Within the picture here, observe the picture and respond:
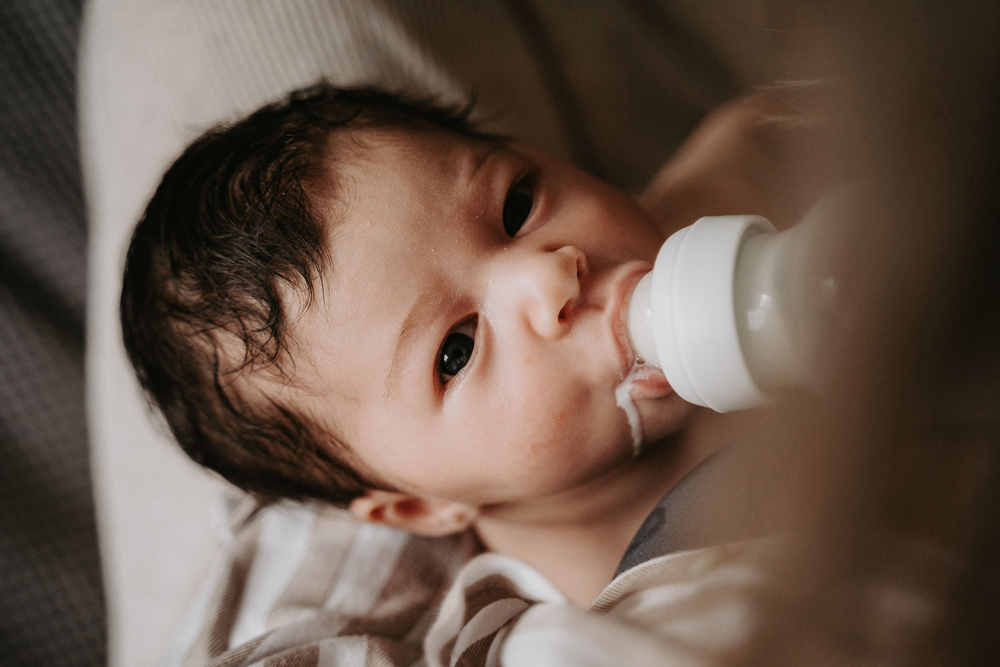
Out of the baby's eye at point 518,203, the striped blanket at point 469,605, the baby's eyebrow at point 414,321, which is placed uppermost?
the baby's eye at point 518,203

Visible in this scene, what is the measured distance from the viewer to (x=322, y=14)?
0.81m

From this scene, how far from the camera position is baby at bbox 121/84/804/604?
0.55 metres

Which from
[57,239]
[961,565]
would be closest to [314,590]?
[57,239]

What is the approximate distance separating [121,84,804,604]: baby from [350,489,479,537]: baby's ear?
13mm

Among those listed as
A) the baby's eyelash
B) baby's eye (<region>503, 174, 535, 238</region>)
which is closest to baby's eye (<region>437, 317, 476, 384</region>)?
the baby's eyelash

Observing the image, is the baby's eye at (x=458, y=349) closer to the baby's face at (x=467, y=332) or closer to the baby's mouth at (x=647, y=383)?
the baby's face at (x=467, y=332)

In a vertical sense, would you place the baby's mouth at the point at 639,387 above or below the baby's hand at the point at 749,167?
below

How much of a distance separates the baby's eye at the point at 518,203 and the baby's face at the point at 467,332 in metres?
0.02

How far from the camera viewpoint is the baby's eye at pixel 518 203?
0.62 meters

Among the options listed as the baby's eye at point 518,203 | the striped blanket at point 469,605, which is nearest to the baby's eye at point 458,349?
the baby's eye at point 518,203

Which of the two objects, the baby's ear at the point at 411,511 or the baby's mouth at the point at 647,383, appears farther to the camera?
the baby's ear at the point at 411,511

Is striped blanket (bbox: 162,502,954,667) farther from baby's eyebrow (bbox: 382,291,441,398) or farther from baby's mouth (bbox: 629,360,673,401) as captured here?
baby's eyebrow (bbox: 382,291,441,398)

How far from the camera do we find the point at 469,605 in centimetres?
71

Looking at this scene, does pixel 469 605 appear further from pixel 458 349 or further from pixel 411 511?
pixel 458 349
